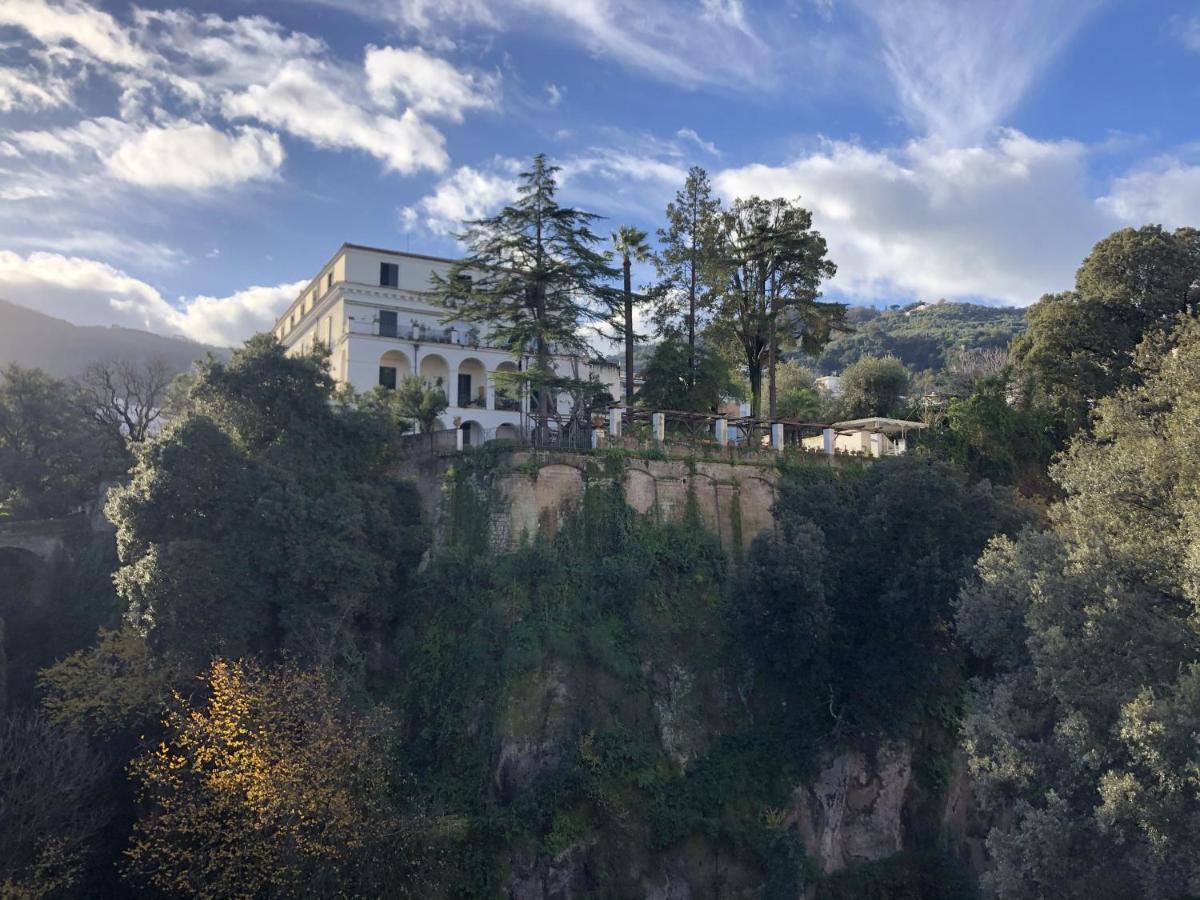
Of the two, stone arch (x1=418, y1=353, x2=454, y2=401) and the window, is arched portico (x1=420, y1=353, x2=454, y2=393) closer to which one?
stone arch (x1=418, y1=353, x2=454, y2=401)

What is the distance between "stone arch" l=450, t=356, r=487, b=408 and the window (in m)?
3.66

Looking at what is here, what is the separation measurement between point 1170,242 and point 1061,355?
16.6 ft

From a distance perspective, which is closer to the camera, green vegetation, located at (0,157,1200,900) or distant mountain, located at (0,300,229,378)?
green vegetation, located at (0,157,1200,900)

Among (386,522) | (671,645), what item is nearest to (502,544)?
(386,522)

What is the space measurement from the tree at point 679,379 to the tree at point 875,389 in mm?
10173

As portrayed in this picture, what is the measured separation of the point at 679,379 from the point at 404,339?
46.4 feet

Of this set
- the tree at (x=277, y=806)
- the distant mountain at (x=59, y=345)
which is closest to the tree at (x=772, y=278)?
the tree at (x=277, y=806)

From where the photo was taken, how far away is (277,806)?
17344 millimetres

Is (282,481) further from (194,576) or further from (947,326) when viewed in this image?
(947,326)

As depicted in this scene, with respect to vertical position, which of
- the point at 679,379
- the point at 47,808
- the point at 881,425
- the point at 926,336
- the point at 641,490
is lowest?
the point at 47,808

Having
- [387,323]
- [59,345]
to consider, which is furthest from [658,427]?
[59,345]

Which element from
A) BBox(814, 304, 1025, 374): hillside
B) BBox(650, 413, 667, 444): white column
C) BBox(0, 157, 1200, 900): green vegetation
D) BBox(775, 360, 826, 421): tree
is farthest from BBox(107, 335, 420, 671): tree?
BBox(814, 304, 1025, 374): hillside

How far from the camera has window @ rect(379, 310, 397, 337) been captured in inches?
1483

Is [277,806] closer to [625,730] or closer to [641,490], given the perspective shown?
[625,730]
